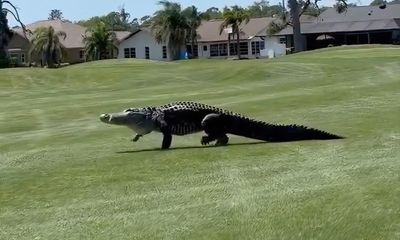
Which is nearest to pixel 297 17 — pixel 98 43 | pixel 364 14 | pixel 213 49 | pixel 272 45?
pixel 364 14

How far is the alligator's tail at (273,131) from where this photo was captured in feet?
37.4

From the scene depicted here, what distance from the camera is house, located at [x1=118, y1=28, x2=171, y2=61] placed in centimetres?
9244

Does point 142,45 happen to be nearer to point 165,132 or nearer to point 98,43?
point 98,43

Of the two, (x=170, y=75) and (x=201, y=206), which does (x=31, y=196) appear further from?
(x=170, y=75)

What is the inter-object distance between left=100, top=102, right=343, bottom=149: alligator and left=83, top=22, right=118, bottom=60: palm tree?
72.9m

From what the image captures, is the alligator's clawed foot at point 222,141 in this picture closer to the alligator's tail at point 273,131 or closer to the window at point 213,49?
the alligator's tail at point 273,131

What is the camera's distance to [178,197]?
8234 millimetres

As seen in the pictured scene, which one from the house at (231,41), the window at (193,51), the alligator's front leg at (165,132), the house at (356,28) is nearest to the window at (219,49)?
the house at (231,41)

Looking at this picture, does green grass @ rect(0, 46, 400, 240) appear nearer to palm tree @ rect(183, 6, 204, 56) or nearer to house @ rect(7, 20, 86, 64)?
palm tree @ rect(183, 6, 204, 56)

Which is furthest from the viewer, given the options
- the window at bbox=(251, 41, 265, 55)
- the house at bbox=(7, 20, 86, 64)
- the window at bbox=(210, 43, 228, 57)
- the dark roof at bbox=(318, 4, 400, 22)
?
the window at bbox=(210, 43, 228, 57)

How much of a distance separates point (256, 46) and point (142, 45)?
503 inches

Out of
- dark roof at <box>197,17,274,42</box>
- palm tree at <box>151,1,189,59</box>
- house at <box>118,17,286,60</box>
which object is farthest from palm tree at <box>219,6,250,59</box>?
palm tree at <box>151,1,189,59</box>

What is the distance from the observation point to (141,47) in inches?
3686

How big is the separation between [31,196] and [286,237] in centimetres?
317
